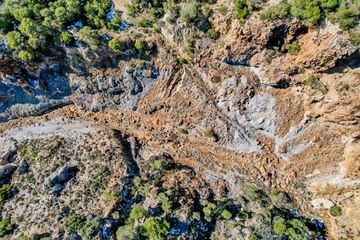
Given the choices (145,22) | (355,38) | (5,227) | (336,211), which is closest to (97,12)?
(145,22)

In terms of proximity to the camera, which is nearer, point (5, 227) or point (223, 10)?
point (223, 10)

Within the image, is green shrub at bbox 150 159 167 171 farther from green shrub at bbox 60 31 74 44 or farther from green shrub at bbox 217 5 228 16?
green shrub at bbox 217 5 228 16

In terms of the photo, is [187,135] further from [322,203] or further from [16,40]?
[16,40]

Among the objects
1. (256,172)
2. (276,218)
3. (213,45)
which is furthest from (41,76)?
(276,218)

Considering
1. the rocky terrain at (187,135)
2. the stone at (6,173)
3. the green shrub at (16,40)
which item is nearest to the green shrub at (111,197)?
the rocky terrain at (187,135)

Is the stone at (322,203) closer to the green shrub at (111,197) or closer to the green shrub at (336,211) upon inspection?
the green shrub at (336,211)

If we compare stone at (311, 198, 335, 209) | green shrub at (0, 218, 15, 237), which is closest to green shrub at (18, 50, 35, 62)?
green shrub at (0, 218, 15, 237)
